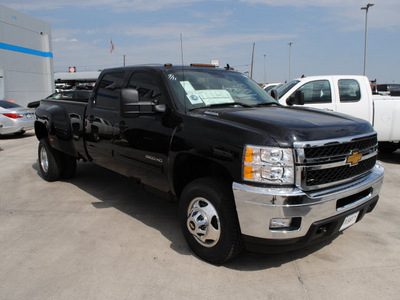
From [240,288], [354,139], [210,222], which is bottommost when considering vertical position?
[240,288]

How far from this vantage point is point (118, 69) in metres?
4.71

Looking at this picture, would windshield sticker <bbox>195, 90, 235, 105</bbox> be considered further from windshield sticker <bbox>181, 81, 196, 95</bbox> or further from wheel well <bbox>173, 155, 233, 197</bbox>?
wheel well <bbox>173, 155, 233, 197</bbox>

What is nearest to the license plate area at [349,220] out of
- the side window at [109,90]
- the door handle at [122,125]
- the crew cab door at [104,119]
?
the door handle at [122,125]

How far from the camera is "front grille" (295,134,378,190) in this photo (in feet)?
9.10

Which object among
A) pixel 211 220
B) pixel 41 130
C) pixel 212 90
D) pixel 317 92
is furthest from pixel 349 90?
pixel 41 130

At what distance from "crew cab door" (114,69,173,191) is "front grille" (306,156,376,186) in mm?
1467

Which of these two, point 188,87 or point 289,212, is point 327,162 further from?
point 188,87

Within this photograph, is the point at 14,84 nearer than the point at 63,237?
No

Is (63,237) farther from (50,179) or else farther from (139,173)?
(50,179)

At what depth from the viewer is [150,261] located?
11.3 ft

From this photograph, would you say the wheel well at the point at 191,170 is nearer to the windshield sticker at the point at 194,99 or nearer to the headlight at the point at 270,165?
the headlight at the point at 270,165

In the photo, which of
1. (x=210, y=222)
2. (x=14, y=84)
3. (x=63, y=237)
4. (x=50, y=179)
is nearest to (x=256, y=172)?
(x=210, y=222)

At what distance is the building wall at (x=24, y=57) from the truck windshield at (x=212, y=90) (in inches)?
877

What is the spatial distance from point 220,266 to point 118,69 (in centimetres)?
290
